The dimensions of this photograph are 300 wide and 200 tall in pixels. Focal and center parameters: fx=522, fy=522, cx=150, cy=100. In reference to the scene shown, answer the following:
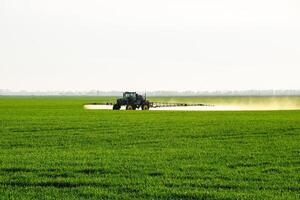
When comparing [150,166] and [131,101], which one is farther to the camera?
[131,101]

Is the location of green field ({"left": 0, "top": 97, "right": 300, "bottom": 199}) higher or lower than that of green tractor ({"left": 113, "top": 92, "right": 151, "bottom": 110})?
lower

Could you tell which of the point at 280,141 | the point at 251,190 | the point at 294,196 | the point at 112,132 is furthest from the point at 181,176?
the point at 112,132

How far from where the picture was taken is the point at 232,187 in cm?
1323

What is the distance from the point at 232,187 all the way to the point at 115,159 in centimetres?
605

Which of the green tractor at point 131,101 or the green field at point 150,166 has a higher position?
the green tractor at point 131,101

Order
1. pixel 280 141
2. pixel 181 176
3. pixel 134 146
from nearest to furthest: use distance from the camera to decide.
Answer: pixel 181 176 < pixel 134 146 < pixel 280 141

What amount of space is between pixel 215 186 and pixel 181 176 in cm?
161

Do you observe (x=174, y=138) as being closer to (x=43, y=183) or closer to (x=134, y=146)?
(x=134, y=146)

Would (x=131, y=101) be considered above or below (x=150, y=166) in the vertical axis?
above

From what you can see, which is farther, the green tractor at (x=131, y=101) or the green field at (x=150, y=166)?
the green tractor at (x=131, y=101)

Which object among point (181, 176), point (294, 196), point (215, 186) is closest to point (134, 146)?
point (181, 176)

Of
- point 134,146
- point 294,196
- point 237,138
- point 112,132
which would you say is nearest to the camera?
point 294,196

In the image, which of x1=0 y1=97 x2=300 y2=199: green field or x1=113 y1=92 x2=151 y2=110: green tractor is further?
x1=113 y1=92 x2=151 y2=110: green tractor

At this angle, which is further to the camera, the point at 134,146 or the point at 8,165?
the point at 134,146
